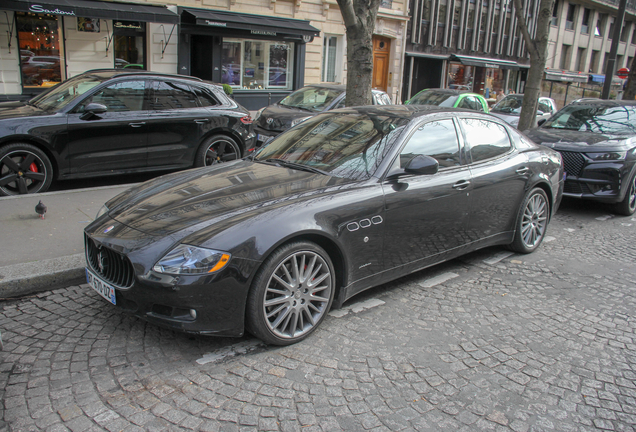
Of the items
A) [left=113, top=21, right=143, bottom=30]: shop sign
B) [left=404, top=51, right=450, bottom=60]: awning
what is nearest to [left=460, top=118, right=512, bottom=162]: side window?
[left=113, top=21, right=143, bottom=30]: shop sign

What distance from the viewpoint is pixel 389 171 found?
14.0 ft

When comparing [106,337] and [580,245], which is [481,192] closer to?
[580,245]

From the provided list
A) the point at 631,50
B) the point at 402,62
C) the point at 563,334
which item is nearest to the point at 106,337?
the point at 563,334

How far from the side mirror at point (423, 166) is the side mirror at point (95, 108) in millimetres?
4871

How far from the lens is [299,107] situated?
1194 cm

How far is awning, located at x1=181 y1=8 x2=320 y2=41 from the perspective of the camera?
56.0 ft

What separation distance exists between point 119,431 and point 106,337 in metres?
1.10

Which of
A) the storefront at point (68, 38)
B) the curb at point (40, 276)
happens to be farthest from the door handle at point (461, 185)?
the storefront at point (68, 38)

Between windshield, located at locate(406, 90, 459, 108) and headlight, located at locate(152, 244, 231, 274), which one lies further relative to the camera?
windshield, located at locate(406, 90, 459, 108)

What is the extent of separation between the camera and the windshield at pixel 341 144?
4.34 meters

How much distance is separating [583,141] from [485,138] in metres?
3.76

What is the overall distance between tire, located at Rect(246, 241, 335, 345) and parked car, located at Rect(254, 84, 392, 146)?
7.04 meters

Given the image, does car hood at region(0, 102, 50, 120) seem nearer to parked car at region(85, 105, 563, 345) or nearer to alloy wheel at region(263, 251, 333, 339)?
parked car at region(85, 105, 563, 345)

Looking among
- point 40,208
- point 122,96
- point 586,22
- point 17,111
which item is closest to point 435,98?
point 122,96
